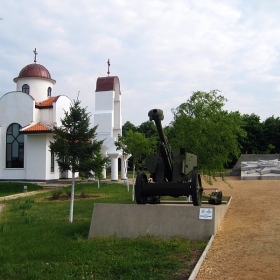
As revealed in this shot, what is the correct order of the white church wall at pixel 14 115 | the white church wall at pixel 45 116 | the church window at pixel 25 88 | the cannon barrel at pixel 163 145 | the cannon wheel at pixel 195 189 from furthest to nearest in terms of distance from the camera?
the church window at pixel 25 88, the white church wall at pixel 45 116, the white church wall at pixel 14 115, the cannon wheel at pixel 195 189, the cannon barrel at pixel 163 145

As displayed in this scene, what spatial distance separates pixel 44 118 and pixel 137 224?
74.3 ft

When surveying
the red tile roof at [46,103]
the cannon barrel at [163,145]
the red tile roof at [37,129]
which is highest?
the red tile roof at [46,103]

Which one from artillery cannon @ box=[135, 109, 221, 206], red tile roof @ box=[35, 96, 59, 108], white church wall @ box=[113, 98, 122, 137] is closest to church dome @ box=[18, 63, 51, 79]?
red tile roof @ box=[35, 96, 59, 108]

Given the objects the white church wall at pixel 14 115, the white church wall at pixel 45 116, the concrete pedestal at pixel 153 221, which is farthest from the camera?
the white church wall at pixel 45 116

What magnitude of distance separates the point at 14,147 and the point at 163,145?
21.8 metres

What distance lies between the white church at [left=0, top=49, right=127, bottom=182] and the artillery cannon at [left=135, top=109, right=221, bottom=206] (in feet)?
59.8

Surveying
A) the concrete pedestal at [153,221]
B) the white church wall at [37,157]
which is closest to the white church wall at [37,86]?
the white church wall at [37,157]

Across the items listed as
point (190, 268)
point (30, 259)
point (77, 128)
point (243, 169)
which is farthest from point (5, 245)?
point (243, 169)

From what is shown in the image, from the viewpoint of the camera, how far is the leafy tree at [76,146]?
44.8ft

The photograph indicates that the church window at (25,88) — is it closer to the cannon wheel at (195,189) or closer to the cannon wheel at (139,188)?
the cannon wheel at (139,188)

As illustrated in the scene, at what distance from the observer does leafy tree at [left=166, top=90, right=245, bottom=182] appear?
15914 mm

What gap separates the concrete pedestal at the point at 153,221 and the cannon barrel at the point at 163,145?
55.1 inches

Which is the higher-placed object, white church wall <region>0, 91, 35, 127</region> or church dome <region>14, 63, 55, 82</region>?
church dome <region>14, 63, 55, 82</region>

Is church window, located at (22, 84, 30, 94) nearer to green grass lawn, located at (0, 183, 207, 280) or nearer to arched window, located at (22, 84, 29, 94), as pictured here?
arched window, located at (22, 84, 29, 94)
